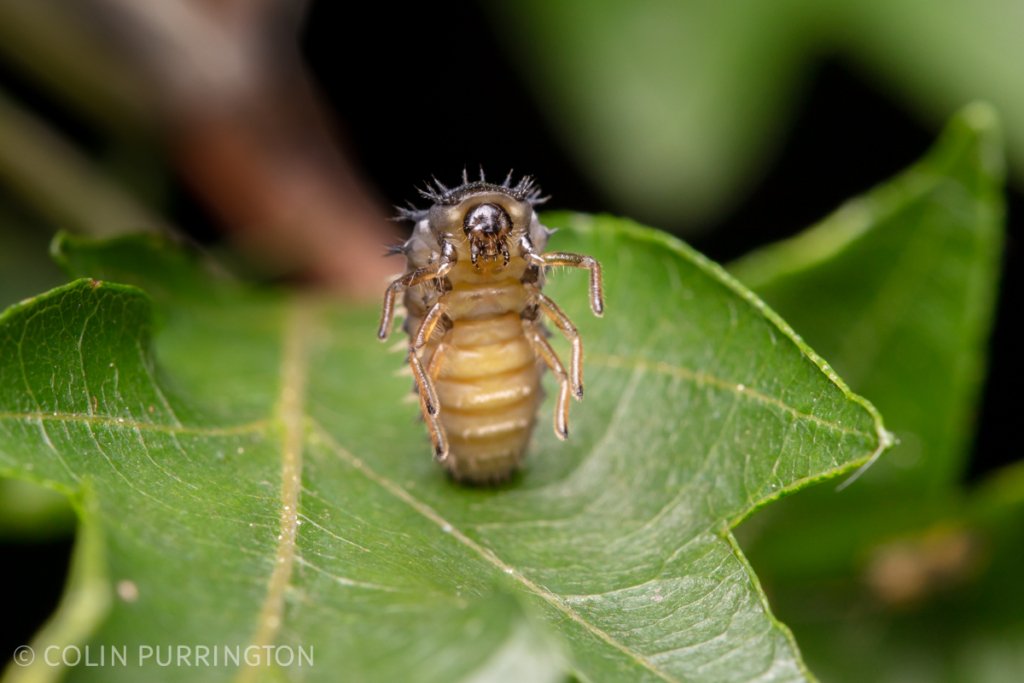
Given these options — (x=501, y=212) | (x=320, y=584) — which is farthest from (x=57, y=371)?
(x=501, y=212)

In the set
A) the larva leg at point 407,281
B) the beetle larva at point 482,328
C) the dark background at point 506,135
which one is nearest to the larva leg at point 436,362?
the beetle larva at point 482,328

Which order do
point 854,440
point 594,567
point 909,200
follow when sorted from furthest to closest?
point 909,200
point 594,567
point 854,440

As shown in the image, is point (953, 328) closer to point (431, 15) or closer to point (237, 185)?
point (431, 15)

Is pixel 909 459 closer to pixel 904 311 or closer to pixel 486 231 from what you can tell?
pixel 904 311

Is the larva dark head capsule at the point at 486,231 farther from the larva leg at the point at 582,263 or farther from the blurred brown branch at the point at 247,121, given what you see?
the blurred brown branch at the point at 247,121

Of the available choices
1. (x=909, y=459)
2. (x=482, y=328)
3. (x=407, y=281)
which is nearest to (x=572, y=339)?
(x=482, y=328)

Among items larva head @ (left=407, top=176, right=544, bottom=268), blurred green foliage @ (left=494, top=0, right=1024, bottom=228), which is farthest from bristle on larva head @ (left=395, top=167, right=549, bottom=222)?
blurred green foliage @ (left=494, top=0, right=1024, bottom=228)
